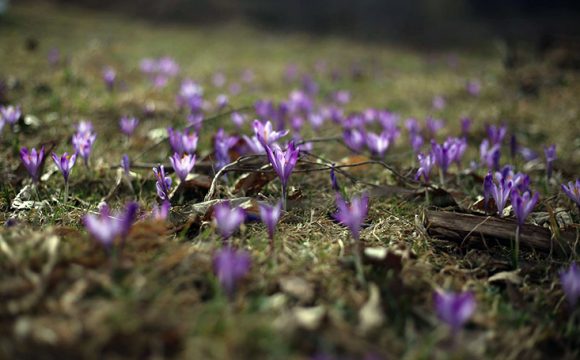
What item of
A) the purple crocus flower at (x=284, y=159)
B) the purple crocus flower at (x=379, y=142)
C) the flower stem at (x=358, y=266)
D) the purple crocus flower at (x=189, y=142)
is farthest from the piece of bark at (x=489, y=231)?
the purple crocus flower at (x=189, y=142)

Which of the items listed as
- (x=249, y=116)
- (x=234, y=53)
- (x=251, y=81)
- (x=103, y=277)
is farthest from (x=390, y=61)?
(x=103, y=277)

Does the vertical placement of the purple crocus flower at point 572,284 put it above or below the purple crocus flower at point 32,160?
below

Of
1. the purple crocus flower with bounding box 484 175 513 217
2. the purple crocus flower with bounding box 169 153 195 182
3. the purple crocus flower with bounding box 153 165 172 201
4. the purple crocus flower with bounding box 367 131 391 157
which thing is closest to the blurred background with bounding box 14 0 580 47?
the purple crocus flower with bounding box 367 131 391 157

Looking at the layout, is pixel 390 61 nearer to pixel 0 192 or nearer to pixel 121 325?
pixel 0 192

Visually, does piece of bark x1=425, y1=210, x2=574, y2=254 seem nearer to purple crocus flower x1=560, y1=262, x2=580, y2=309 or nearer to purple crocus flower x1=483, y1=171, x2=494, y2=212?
purple crocus flower x1=483, y1=171, x2=494, y2=212

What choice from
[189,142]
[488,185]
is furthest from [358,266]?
[189,142]

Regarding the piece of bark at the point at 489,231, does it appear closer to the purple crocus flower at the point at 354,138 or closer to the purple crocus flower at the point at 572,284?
the purple crocus flower at the point at 572,284
